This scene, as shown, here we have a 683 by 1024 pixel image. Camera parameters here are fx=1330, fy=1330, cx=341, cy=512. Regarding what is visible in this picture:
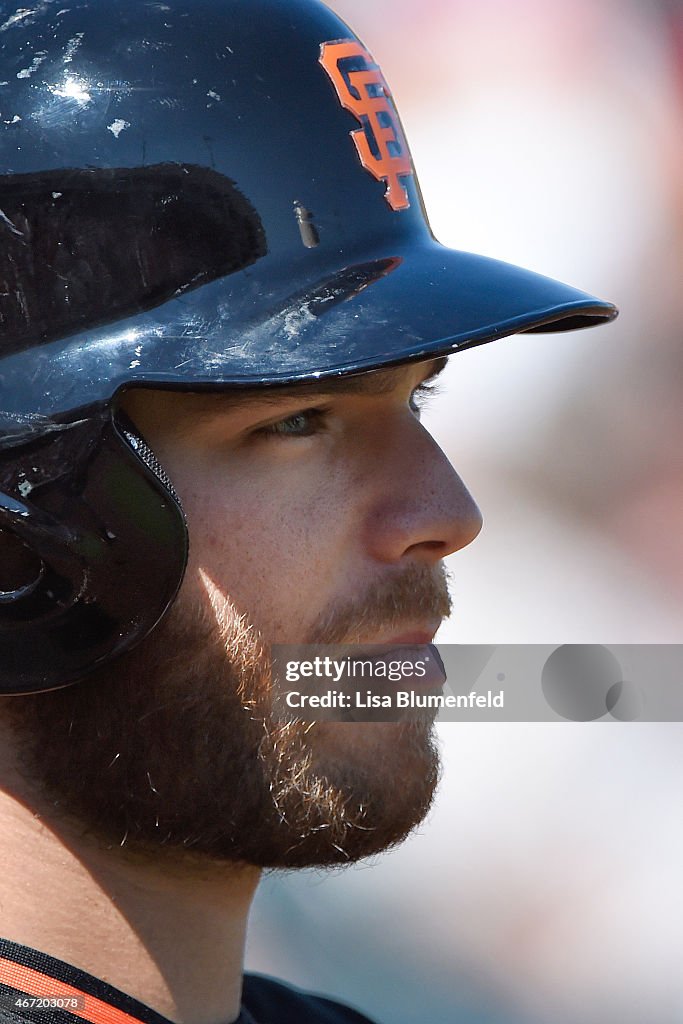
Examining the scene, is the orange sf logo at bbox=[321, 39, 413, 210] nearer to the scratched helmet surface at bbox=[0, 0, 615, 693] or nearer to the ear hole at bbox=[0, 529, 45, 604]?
the scratched helmet surface at bbox=[0, 0, 615, 693]

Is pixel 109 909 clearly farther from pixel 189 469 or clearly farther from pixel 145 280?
pixel 145 280

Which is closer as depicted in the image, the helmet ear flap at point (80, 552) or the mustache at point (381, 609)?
the helmet ear flap at point (80, 552)

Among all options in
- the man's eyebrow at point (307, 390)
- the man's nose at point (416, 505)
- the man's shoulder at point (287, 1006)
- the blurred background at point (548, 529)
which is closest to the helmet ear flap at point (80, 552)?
the man's eyebrow at point (307, 390)

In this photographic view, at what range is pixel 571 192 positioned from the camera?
19.3 feet

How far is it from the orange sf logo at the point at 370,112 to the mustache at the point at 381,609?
54 cm

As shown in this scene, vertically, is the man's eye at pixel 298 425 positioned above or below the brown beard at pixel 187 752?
above

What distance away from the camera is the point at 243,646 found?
5.82 ft

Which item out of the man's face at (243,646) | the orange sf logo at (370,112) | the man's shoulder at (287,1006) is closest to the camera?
the man's face at (243,646)

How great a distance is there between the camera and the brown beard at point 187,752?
1.77m

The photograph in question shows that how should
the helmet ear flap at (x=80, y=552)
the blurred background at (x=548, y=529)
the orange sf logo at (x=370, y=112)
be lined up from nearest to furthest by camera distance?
the helmet ear flap at (x=80, y=552) → the orange sf logo at (x=370, y=112) → the blurred background at (x=548, y=529)

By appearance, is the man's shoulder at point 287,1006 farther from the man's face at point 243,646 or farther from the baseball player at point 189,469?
the man's face at point 243,646

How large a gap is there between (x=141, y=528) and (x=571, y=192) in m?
4.64

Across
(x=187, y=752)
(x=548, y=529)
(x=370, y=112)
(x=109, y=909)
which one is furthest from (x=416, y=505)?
(x=548, y=529)

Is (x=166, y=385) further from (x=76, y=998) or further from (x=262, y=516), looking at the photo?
(x=76, y=998)
